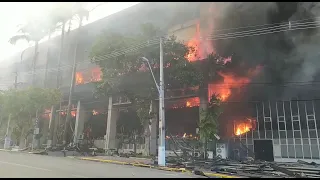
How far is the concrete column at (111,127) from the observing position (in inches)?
1196

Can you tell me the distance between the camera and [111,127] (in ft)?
102

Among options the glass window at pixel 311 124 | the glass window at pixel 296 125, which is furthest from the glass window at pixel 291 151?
the glass window at pixel 311 124

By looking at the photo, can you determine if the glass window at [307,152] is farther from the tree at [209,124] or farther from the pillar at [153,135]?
the pillar at [153,135]

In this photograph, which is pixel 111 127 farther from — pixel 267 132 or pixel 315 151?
pixel 315 151

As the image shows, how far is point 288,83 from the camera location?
24297 millimetres

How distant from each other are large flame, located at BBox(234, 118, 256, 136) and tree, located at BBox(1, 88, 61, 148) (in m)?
19.3

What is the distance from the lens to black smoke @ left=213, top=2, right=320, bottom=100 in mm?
24297

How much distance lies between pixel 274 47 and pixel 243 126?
8327mm

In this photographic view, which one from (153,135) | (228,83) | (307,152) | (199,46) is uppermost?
(199,46)

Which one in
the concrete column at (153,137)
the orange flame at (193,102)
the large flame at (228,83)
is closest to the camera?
the concrete column at (153,137)

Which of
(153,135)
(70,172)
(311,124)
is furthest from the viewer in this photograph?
(153,135)

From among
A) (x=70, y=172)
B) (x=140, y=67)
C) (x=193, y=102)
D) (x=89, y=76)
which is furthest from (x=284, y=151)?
(x=89, y=76)

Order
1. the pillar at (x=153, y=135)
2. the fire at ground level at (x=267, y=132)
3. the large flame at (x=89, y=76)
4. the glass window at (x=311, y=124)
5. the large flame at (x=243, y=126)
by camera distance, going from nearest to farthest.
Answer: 1. the glass window at (x=311, y=124)
2. the fire at ground level at (x=267, y=132)
3. the large flame at (x=243, y=126)
4. the pillar at (x=153, y=135)
5. the large flame at (x=89, y=76)

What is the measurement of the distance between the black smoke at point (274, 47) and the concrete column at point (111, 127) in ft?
43.4
